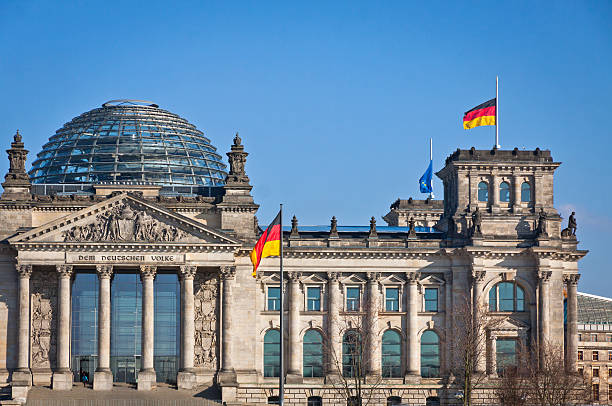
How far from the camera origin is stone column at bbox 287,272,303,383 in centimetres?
12012

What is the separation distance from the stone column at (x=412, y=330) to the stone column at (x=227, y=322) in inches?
616

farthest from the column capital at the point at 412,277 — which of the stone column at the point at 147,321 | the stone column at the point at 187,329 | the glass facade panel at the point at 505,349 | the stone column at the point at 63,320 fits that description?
the stone column at the point at 63,320

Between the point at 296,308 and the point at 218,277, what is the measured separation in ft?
24.4

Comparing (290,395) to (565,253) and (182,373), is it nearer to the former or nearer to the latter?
(182,373)

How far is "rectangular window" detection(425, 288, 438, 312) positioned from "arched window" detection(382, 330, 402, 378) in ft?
12.1

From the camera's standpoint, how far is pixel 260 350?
121 m

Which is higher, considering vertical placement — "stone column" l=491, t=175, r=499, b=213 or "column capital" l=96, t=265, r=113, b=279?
→ "stone column" l=491, t=175, r=499, b=213

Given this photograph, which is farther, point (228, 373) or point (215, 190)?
point (215, 190)

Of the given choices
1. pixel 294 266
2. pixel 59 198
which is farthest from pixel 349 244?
pixel 59 198

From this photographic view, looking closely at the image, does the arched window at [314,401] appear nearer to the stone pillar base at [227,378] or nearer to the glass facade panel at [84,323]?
the stone pillar base at [227,378]

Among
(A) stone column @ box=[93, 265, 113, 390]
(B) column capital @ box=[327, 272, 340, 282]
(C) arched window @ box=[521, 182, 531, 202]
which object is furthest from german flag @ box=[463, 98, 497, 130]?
(A) stone column @ box=[93, 265, 113, 390]

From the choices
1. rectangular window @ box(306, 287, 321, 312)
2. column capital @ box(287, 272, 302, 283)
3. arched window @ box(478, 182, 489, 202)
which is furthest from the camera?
arched window @ box(478, 182, 489, 202)

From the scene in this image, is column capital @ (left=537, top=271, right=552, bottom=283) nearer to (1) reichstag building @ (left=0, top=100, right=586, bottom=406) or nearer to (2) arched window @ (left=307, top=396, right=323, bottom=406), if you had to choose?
(1) reichstag building @ (left=0, top=100, right=586, bottom=406)

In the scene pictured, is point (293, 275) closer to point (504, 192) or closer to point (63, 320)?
point (63, 320)
